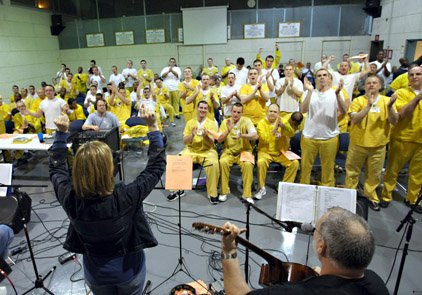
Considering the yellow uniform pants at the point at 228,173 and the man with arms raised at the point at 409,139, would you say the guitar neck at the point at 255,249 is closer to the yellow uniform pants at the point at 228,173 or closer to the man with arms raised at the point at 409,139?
the yellow uniform pants at the point at 228,173

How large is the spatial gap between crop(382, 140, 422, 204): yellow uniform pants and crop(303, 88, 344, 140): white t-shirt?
31.5 inches

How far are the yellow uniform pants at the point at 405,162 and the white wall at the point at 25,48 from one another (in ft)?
35.8

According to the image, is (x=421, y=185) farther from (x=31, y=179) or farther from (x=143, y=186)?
(x=31, y=179)

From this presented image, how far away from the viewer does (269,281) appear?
1843 mm

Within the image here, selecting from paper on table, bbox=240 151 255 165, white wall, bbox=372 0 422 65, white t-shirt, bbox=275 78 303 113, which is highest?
white wall, bbox=372 0 422 65

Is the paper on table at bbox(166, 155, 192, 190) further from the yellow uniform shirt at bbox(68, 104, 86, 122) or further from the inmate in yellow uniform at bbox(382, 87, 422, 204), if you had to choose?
the yellow uniform shirt at bbox(68, 104, 86, 122)

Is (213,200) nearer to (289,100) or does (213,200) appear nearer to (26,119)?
(289,100)

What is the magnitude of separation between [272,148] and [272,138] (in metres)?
0.15

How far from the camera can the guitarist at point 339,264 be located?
4.03ft

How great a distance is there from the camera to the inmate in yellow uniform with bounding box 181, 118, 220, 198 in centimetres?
450

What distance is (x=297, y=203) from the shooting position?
2.72m

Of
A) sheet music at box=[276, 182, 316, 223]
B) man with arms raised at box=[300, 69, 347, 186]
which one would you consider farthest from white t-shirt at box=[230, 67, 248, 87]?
sheet music at box=[276, 182, 316, 223]

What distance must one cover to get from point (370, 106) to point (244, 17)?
9233 millimetres

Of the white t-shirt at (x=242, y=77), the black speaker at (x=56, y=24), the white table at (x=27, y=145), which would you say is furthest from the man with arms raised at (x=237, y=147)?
the black speaker at (x=56, y=24)
